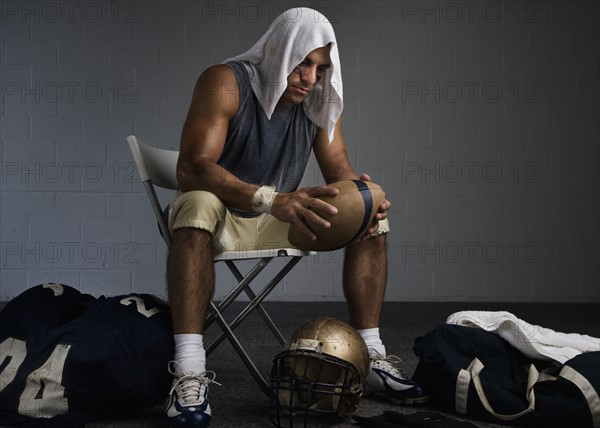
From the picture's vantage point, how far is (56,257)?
5.07m

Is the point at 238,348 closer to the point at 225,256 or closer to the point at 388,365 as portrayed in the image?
the point at 225,256

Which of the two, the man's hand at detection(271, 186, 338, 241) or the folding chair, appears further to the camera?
the folding chair

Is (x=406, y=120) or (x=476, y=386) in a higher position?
(x=406, y=120)

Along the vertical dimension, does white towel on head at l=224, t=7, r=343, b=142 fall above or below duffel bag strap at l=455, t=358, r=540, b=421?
above

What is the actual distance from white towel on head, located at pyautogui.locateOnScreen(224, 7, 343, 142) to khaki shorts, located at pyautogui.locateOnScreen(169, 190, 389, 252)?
38 centimetres

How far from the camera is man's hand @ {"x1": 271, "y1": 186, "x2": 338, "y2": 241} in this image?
1979 millimetres

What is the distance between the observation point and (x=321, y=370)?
181 cm

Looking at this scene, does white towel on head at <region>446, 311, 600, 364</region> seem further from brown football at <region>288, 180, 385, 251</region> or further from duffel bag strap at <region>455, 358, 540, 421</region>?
brown football at <region>288, 180, 385, 251</region>

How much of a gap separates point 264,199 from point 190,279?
308 mm

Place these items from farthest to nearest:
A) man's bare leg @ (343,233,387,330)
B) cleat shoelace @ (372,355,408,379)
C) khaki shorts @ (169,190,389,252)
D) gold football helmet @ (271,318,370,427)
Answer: man's bare leg @ (343,233,387,330), cleat shoelace @ (372,355,408,379), khaki shorts @ (169,190,389,252), gold football helmet @ (271,318,370,427)

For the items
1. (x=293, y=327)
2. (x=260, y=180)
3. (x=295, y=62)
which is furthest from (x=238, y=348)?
(x=293, y=327)

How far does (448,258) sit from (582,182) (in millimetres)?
1126

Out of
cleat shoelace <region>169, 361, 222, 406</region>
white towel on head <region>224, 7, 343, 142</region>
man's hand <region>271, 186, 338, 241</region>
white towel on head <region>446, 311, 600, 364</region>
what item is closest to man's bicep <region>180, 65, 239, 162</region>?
white towel on head <region>224, 7, 343, 142</region>

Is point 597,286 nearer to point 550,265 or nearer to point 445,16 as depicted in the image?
point 550,265
